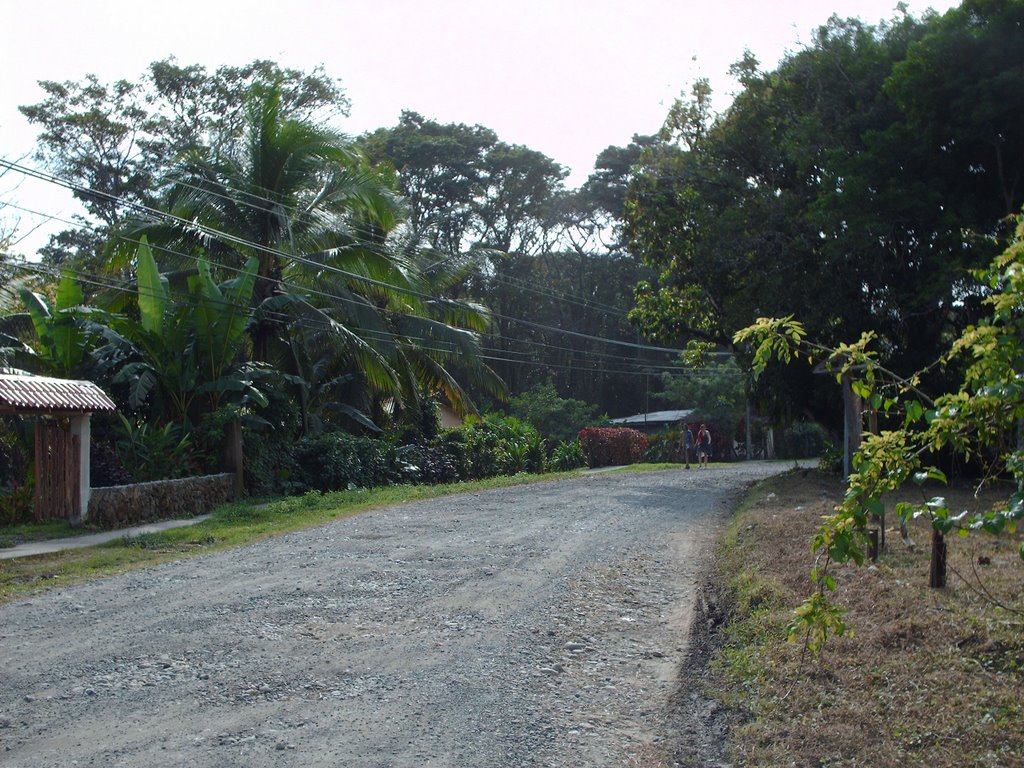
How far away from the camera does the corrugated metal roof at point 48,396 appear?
582 inches

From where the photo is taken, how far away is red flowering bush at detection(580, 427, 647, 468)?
41781 millimetres

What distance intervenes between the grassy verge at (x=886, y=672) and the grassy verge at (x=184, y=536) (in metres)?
7.79

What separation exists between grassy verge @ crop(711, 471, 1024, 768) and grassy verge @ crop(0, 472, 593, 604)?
7.79 m

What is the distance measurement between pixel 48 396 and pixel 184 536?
9.96 feet

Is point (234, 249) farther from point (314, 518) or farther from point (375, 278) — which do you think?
point (314, 518)

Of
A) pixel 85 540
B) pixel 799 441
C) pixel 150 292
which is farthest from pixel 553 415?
pixel 85 540

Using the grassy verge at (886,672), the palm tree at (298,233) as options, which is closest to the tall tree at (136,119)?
the palm tree at (298,233)

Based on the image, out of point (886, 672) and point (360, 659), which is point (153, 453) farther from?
point (886, 672)

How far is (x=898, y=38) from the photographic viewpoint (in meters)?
21.0

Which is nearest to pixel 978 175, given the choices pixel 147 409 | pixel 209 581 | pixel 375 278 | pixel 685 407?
pixel 375 278

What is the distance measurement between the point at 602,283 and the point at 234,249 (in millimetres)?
36468

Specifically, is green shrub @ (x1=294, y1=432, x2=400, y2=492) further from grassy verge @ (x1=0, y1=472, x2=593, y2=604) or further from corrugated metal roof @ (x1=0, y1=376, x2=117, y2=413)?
corrugated metal roof @ (x1=0, y1=376, x2=117, y2=413)

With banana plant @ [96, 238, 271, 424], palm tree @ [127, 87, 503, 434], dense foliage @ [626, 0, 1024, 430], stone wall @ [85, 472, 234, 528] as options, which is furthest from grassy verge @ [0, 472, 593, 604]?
dense foliage @ [626, 0, 1024, 430]

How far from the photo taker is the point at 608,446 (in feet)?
139
